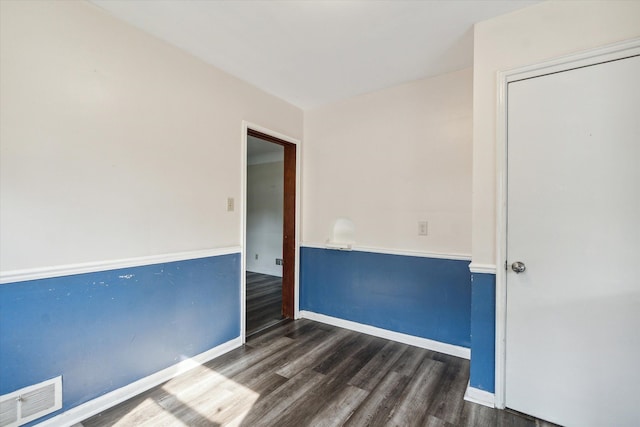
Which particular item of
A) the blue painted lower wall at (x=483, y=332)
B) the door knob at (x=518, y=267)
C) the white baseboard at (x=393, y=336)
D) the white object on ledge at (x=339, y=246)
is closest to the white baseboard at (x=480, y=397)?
the blue painted lower wall at (x=483, y=332)

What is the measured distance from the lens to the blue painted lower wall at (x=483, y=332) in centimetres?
184

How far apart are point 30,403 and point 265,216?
4563mm

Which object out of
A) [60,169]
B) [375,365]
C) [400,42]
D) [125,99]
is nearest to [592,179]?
[400,42]

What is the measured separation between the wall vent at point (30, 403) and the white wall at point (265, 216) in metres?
4.11

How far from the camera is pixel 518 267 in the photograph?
177 cm

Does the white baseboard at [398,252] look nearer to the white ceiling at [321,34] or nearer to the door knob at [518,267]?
the door knob at [518,267]

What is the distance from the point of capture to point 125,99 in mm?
1881

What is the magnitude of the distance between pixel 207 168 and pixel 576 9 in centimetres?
265

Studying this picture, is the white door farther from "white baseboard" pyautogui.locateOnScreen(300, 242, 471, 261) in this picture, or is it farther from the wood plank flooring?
"white baseboard" pyautogui.locateOnScreen(300, 242, 471, 261)

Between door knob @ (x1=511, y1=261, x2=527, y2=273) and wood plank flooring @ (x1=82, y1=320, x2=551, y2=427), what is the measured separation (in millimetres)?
889

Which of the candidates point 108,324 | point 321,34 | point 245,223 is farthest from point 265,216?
point 321,34

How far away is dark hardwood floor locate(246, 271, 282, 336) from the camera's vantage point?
10.6 feet

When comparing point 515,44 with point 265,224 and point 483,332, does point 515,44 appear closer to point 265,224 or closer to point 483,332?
point 483,332

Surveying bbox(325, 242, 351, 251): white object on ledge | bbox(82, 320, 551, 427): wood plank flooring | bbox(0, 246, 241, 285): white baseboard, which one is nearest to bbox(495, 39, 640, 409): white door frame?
bbox(82, 320, 551, 427): wood plank flooring
